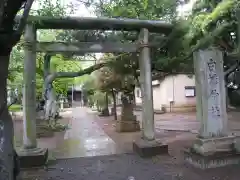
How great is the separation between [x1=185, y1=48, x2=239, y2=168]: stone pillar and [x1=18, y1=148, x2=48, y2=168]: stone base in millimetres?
3748

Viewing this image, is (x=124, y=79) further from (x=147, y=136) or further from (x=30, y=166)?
(x=30, y=166)

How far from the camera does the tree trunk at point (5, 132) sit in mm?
3615

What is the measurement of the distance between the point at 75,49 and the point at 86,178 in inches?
140

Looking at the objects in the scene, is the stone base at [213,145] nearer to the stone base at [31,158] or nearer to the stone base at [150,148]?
the stone base at [150,148]

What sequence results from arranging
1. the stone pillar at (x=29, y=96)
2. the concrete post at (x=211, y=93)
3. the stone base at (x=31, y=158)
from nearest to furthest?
the concrete post at (x=211, y=93)
the stone base at (x=31, y=158)
the stone pillar at (x=29, y=96)

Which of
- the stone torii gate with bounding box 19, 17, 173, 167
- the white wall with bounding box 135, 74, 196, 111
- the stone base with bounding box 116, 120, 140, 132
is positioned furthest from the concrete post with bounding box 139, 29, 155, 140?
the white wall with bounding box 135, 74, 196, 111

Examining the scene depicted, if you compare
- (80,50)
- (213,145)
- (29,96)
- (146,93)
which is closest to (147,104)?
(146,93)

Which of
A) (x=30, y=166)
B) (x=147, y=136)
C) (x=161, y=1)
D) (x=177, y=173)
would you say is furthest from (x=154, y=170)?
(x=161, y=1)

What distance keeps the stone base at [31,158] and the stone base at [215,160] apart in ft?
12.4

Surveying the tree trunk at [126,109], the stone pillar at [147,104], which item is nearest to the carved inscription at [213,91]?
the stone pillar at [147,104]

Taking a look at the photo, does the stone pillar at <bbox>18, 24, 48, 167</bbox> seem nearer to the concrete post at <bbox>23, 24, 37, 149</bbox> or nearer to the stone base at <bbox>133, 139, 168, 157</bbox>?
the concrete post at <bbox>23, 24, 37, 149</bbox>

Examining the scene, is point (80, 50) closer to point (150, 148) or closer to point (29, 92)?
point (29, 92)

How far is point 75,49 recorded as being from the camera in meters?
7.59

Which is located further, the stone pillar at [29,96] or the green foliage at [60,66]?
the green foliage at [60,66]
